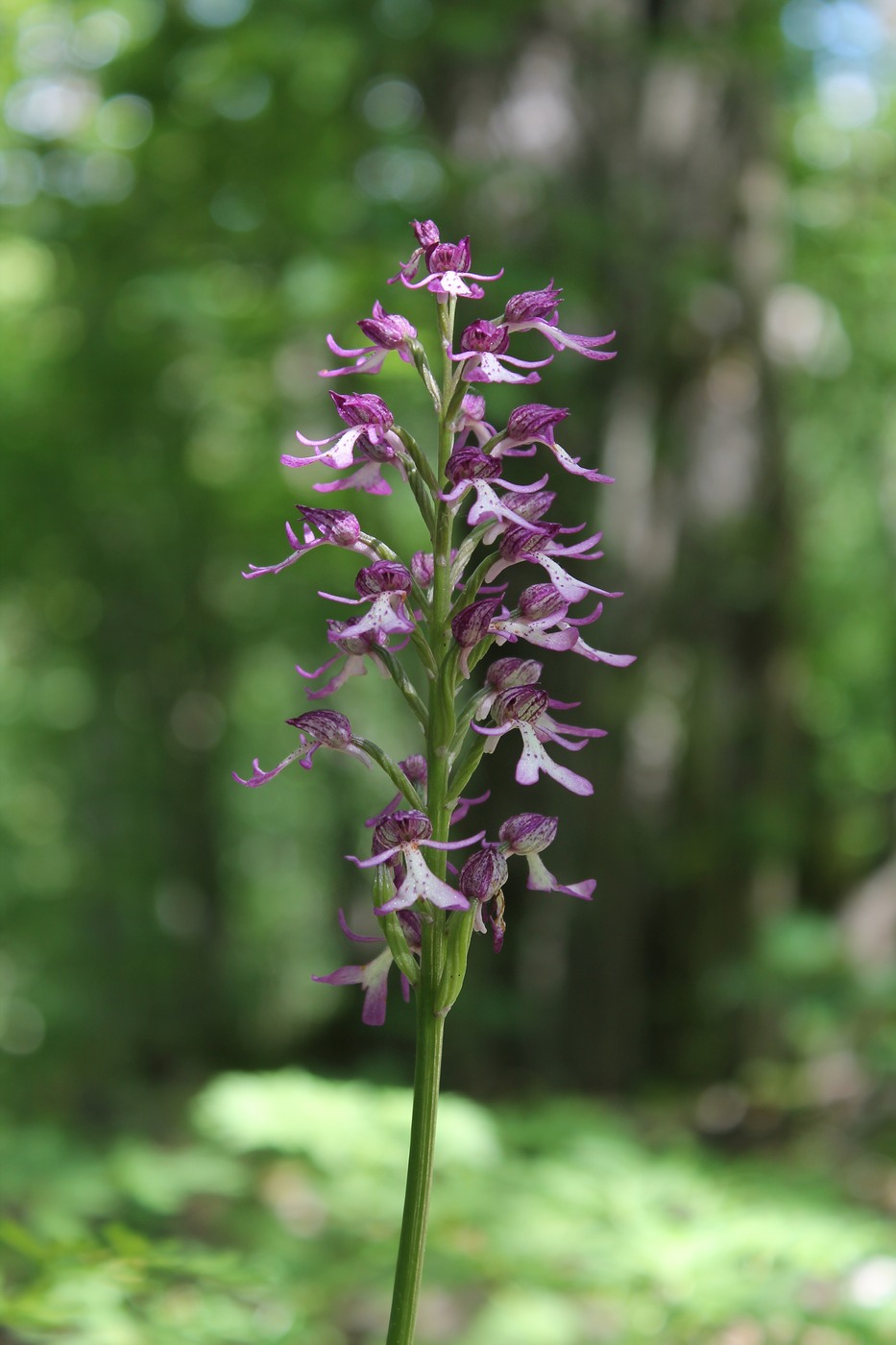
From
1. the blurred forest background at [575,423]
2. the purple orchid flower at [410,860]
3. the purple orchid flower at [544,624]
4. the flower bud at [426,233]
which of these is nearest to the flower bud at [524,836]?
the purple orchid flower at [410,860]

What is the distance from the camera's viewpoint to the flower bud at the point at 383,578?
1286 mm

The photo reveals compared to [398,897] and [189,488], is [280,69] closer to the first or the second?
[189,488]

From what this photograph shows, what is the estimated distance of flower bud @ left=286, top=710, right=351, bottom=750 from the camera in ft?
4.56

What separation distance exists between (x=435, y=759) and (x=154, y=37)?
582 centimetres

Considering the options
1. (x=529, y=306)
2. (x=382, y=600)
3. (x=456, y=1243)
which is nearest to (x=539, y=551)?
(x=382, y=600)

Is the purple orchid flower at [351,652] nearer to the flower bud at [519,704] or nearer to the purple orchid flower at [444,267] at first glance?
the flower bud at [519,704]

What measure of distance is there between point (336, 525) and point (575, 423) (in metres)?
4.99

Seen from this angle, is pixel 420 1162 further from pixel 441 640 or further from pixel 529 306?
pixel 529 306

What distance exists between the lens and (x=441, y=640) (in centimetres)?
128

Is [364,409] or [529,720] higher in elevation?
[364,409]

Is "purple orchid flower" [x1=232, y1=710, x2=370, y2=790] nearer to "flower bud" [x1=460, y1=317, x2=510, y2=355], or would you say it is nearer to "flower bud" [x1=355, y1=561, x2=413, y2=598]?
"flower bud" [x1=355, y1=561, x2=413, y2=598]

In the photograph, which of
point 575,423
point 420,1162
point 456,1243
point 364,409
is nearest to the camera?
point 420,1162

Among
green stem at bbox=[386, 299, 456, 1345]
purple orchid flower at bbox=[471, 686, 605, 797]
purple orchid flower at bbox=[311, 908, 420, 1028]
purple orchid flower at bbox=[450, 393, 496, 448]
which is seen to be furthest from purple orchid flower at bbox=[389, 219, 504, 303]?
purple orchid flower at bbox=[311, 908, 420, 1028]

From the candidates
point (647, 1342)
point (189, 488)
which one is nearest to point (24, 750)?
point (189, 488)
